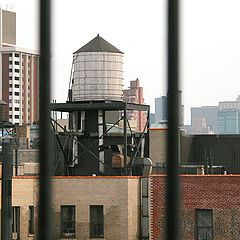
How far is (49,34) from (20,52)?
141 metres

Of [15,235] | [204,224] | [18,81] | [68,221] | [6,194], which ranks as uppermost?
[18,81]

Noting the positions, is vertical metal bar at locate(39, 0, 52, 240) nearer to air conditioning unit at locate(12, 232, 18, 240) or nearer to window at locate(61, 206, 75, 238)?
window at locate(61, 206, 75, 238)

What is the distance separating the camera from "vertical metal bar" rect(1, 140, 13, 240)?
20.4 metres

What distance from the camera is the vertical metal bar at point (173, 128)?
2801mm

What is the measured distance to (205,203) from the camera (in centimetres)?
2703

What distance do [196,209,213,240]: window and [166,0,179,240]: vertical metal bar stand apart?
2399 centimetres

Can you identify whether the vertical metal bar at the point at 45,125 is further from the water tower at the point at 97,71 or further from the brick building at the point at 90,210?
the water tower at the point at 97,71

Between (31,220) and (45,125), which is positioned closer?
(45,125)

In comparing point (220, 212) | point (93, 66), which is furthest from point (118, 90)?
point (220, 212)

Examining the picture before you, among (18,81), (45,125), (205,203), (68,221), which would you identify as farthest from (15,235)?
(18,81)

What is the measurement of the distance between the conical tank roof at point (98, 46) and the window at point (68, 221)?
10321mm

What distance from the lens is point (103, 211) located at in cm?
2895

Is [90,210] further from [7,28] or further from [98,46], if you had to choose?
[7,28]

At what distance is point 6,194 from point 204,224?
925cm
